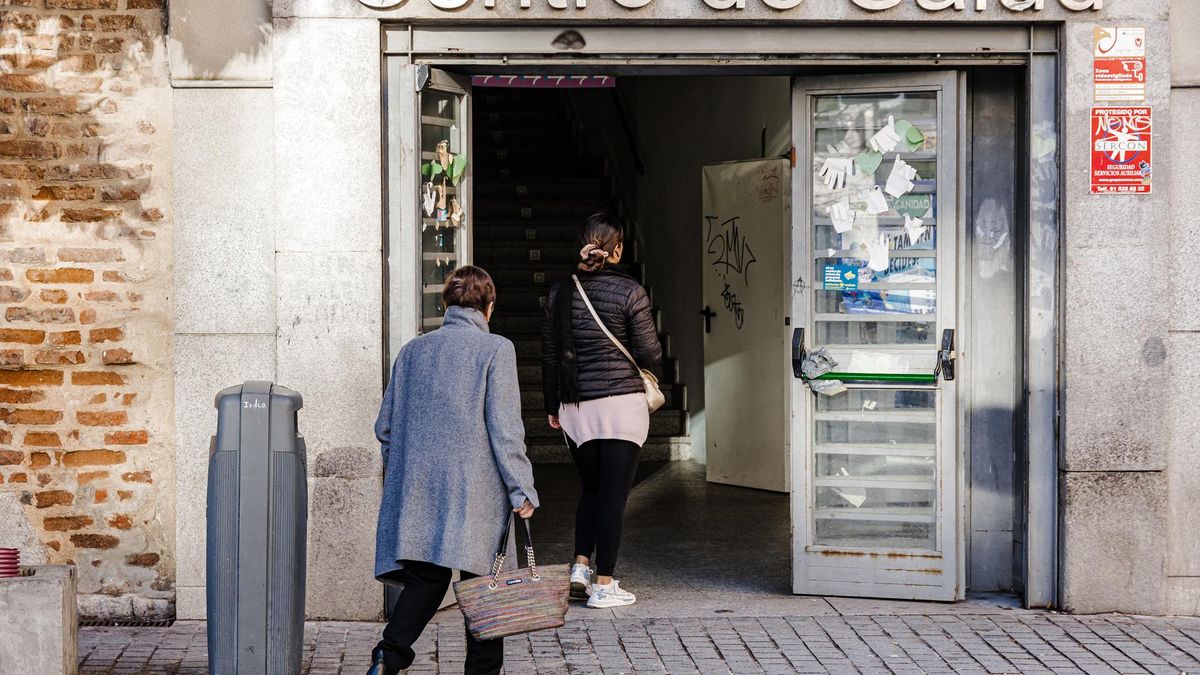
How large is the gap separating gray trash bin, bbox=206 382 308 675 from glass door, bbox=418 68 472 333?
1729 millimetres

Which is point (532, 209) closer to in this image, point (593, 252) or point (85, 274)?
point (593, 252)

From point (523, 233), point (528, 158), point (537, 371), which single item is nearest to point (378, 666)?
point (537, 371)

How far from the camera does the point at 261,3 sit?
6863 mm

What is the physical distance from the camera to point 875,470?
24.1 ft

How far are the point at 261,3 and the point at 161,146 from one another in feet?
2.71

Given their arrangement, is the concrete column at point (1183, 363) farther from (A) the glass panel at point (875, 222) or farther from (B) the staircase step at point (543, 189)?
(B) the staircase step at point (543, 189)

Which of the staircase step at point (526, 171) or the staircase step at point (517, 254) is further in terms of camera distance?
the staircase step at point (526, 171)

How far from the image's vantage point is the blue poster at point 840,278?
7.33 metres

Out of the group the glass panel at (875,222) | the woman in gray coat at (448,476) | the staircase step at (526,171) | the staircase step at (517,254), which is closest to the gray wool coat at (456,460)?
the woman in gray coat at (448,476)

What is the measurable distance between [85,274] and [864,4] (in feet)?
12.7

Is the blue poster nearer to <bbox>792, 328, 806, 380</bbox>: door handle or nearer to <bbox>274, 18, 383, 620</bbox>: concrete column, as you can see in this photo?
<bbox>792, 328, 806, 380</bbox>: door handle

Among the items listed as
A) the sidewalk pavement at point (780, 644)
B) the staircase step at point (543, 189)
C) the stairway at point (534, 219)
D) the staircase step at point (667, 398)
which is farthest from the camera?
the staircase step at point (543, 189)

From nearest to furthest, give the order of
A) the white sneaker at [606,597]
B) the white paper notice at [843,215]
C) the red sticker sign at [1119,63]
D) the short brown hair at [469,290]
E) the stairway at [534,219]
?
the short brown hair at [469,290], the red sticker sign at [1119,63], the white sneaker at [606,597], the white paper notice at [843,215], the stairway at [534,219]

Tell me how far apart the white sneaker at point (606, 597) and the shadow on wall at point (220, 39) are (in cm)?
291
